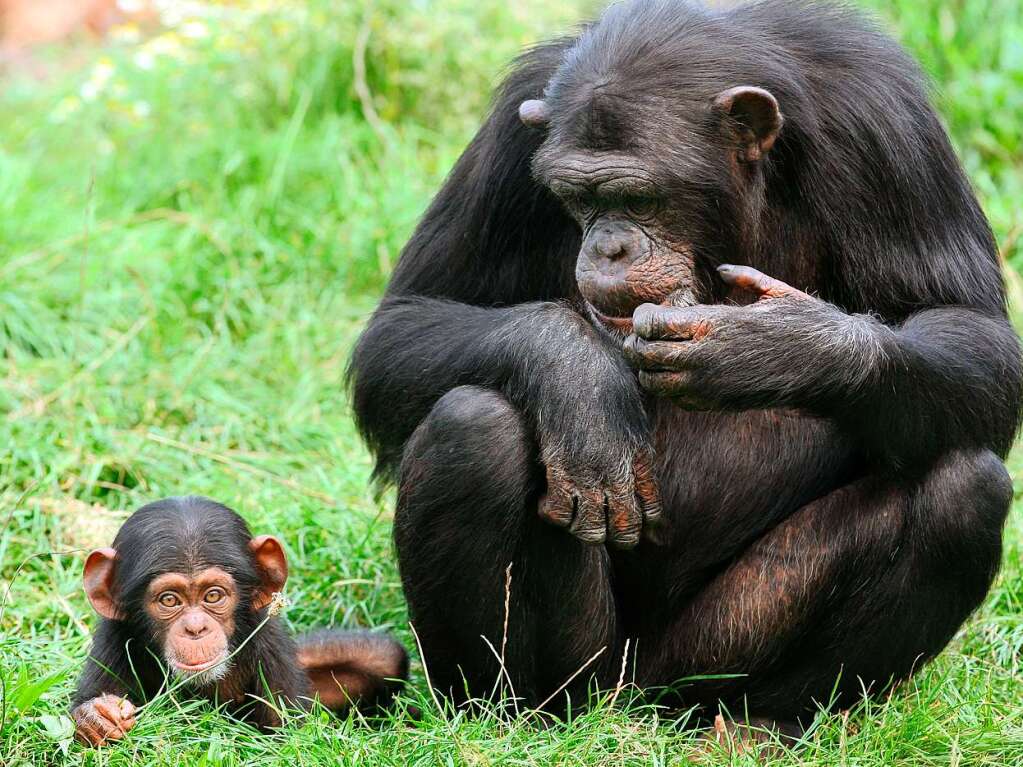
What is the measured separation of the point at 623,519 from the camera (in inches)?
210

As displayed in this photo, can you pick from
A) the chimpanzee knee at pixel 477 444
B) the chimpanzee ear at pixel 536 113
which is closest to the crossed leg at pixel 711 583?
the chimpanzee knee at pixel 477 444

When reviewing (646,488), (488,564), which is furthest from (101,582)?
(646,488)

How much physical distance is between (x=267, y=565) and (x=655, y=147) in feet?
7.01

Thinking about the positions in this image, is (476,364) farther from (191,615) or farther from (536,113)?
(191,615)

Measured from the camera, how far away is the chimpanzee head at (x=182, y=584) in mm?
5402

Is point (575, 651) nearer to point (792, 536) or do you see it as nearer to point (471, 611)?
point (471, 611)

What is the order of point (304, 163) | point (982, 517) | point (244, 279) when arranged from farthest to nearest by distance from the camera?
point (304, 163)
point (244, 279)
point (982, 517)

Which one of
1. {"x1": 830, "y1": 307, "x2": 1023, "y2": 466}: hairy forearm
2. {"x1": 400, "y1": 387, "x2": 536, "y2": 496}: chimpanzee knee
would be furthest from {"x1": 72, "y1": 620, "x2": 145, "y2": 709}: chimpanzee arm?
{"x1": 830, "y1": 307, "x2": 1023, "y2": 466}: hairy forearm

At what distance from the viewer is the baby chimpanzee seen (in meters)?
5.41

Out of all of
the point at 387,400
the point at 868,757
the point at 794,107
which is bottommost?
the point at 868,757

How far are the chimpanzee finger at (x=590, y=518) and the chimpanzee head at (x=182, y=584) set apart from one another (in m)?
1.23

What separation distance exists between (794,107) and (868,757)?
2367 mm

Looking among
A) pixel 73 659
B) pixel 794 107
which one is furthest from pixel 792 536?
pixel 73 659

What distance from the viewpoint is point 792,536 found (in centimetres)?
568
